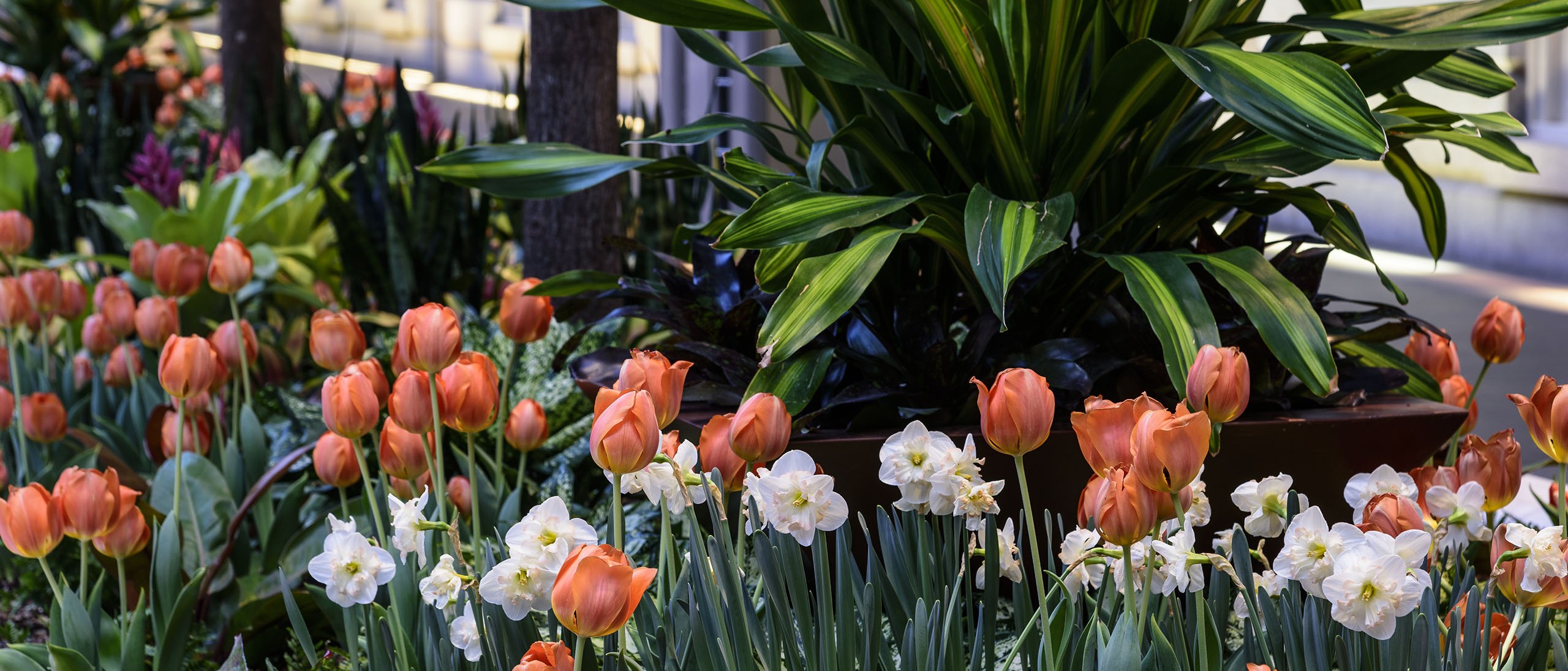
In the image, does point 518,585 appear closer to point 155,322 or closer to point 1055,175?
point 1055,175

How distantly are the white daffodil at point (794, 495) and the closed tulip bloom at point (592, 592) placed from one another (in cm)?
13

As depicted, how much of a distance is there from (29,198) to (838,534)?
2.13m

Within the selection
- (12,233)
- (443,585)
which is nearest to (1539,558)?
(443,585)

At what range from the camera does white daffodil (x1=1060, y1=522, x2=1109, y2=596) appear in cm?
63

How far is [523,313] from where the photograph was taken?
100 cm

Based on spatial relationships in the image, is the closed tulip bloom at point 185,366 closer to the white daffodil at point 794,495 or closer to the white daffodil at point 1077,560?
the white daffodil at point 794,495

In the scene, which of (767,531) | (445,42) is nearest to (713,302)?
(767,531)

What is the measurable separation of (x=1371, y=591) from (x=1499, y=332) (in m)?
0.58

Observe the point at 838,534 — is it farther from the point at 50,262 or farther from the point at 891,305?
the point at 50,262

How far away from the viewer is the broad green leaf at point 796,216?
0.88 m

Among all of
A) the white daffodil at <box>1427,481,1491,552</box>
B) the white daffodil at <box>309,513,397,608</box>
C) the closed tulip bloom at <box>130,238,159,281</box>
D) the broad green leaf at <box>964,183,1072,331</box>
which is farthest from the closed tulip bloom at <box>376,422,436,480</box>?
the closed tulip bloom at <box>130,238,159,281</box>

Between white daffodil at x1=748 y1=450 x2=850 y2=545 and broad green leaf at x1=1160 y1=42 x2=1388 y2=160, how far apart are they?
378mm

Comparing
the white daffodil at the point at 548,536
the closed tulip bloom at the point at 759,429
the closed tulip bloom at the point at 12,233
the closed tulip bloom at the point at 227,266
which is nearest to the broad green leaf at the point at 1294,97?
the closed tulip bloom at the point at 759,429

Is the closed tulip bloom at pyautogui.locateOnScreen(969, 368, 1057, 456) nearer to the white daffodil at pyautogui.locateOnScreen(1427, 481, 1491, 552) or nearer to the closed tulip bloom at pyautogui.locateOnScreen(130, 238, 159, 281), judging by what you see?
the white daffodil at pyautogui.locateOnScreen(1427, 481, 1491, 552)
